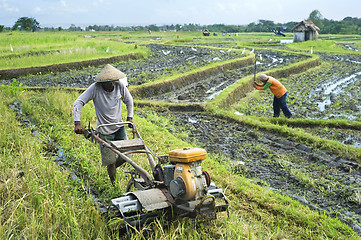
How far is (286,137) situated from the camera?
6984 millimetres

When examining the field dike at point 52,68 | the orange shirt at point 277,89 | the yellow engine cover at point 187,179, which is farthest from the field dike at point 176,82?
the yellow engine cover at point 187,179

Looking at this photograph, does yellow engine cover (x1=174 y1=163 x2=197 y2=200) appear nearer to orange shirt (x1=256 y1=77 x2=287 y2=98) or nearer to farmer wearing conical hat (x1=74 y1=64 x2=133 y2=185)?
farmer wearing conical hat (x1=74 y1=64 x2=133 y2=185)

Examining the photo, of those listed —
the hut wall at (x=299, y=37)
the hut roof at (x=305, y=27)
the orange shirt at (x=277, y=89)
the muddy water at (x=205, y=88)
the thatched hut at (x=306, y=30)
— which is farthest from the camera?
the hut wall at (x=299, y=37)

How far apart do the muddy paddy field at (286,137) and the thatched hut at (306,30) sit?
20.8 metres

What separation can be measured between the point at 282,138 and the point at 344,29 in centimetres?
5033

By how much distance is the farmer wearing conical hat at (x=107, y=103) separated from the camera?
13.1 ft

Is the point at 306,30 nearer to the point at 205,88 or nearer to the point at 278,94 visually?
the point at 205,88

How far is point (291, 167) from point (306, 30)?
107 feet

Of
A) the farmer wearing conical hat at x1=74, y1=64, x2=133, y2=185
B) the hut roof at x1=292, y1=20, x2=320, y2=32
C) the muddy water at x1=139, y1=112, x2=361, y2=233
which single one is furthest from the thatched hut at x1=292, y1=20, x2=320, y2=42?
the farmer wearing conical hat at x1=74, y1=64, x2=133, y2=185

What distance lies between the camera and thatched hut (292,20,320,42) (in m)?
34.2

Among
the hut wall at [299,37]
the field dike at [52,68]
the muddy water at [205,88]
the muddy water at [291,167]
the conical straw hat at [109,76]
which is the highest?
the hut wall at [299,37]

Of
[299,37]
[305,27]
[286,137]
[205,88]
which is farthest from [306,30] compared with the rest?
[286,137]

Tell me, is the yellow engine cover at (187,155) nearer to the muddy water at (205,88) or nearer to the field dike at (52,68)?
the muddy water at (205,88)

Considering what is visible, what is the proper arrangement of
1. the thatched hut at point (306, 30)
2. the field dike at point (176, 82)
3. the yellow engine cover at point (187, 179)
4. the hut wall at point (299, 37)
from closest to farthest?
the yellow engine cover at point (187, 179)
the field dike at point (176, 82)
the thatched hut at point (306, 30)
the hut wall at point (299, 37)
